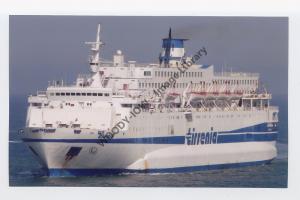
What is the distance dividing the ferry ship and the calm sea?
19cm

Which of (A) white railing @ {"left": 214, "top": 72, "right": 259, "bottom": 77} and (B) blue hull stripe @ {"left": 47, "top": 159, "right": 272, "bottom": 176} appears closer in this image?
(A) white railing @ {"left": 214, "top": 72, "right": 259, "bottom": 77}

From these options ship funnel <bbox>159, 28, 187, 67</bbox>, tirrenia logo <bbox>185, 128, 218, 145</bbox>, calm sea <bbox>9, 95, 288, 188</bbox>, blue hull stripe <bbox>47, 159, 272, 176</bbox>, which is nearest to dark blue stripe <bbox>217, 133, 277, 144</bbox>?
tirrenia logo <bbox>185, 128, 218, 145</bbox>

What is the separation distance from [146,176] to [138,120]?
0.53m

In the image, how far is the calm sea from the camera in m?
12.2

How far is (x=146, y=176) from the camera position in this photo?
41.6ft

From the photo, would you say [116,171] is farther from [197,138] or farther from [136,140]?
[197,138]

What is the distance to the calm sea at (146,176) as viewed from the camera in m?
12.2

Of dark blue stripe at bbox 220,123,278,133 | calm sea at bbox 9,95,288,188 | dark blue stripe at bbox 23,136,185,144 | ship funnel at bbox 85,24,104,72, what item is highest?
ship funnel at bbox 85,24,104,72

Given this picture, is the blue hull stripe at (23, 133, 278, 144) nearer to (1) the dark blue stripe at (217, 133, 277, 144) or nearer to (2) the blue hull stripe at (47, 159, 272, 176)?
(1) the dark blue stripe at (217, 133, 277, 144)

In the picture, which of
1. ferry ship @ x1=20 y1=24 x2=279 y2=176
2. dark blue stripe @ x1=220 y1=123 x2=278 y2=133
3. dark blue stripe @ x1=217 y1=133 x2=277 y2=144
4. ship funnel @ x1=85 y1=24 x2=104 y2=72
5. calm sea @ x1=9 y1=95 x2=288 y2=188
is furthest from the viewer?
dark blue stripe @ x1=220 y1=123 x2=278 y2=133

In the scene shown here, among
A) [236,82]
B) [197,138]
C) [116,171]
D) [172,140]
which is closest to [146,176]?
[116,171]

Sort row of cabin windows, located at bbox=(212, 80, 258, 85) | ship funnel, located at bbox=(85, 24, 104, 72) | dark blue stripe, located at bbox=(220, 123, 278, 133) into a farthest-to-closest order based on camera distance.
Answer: dark blue stripe, located at bbox=(220, 123, 278, 133)
row of cabin windows, located at bbox=(212, 80, 258, 85)
ship funnel, located at bbox=(85, 24, 104, 72)
